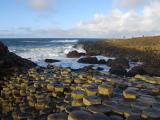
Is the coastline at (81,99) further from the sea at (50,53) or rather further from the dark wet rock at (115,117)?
the sea at (50,53)

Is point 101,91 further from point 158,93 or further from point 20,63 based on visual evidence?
point 20,63

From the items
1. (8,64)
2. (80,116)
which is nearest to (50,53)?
(8,64)

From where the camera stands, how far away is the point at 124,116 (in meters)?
3.87

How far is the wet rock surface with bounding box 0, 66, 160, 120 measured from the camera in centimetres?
378

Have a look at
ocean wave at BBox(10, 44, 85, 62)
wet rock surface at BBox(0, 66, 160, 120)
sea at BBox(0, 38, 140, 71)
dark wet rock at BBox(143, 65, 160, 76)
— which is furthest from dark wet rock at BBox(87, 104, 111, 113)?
ocean wave at BBox(10, 44, 85, 62)

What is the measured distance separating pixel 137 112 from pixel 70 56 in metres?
23.8

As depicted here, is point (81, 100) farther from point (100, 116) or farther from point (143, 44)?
point (143, 44)

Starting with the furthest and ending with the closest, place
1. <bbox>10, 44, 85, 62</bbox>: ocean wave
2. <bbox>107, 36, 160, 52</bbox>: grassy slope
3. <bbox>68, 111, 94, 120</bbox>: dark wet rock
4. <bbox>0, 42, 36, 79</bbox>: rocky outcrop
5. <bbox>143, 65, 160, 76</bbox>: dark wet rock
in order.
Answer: <bbox>107, 36, 160, 52</bbox>: grassy slope < <bbox>10, 44, 85, 62</bbox>: ocean wave < <bbox>143, 65, 160, 76</bbox>: dark wet rock < <bbox>0, 42, 36, 79</bbox>: rocky outcrop < <bbox>68, 111, 94, 120</bbox>: dark wet rock

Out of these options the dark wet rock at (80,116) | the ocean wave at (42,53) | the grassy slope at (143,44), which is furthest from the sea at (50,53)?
the dark wet rock at (80,116)

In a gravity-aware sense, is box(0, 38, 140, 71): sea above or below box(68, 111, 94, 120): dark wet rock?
below

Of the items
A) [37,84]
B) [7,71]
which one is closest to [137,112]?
[37,84]

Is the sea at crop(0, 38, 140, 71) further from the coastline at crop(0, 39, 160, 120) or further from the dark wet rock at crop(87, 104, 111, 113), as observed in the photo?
the dark wet rock at crop(87, 104, 111, 113)

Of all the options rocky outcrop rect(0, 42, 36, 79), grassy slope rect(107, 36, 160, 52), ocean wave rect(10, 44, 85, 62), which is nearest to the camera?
rocky outcrop rect(0, 42, 36, 79)

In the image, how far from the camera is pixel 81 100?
4.77 m
